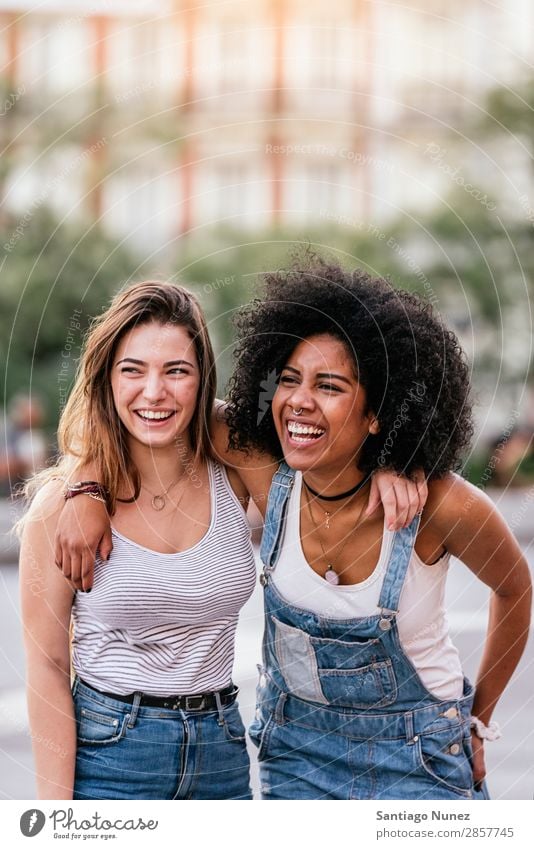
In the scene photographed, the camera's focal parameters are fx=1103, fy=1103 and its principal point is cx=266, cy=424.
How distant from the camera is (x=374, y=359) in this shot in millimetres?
2059

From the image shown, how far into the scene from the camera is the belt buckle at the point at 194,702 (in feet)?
6.31

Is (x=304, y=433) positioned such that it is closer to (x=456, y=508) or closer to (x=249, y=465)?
(x=249, y=465)

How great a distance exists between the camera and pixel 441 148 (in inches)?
108

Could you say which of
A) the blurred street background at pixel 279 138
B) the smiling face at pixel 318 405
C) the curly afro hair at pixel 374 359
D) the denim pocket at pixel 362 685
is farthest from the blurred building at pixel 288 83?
the denim pocket at pixel 362 685

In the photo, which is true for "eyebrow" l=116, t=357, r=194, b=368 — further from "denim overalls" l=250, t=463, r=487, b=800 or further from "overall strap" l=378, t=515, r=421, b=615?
"overall strap" l=378, t=515, r=421, b=615

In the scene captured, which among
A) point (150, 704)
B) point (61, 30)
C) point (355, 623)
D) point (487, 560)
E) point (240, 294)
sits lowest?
point (150, 704)

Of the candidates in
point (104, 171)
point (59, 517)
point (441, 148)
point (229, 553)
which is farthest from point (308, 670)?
point (104, 171)

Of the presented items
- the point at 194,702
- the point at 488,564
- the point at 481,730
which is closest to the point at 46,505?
the point at 194,702

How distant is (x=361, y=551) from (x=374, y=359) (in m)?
0.36

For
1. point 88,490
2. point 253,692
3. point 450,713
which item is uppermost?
point 88,490

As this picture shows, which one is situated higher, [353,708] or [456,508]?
[456,508]

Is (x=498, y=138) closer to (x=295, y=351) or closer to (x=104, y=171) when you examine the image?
(x=104, y=171)

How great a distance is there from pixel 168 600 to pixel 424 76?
1.41 metres

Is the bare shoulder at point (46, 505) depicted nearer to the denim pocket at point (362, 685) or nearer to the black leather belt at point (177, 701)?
the black leather belt at point (177, 701)
